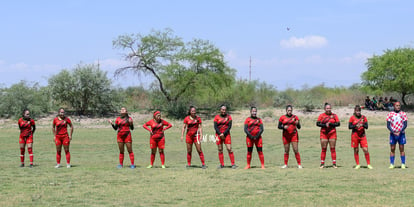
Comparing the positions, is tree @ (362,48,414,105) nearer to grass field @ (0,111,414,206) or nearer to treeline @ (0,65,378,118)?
treeline @ (0,65,378,118)

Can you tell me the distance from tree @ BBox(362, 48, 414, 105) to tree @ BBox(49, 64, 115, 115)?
1002 inches

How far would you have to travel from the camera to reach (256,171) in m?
16.6

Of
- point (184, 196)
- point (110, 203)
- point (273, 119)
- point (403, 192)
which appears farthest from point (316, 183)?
point (273, 119)

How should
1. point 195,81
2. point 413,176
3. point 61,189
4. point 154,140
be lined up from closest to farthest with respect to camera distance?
point 61,189 → point 413,176 → point 154,140 → point 195,81

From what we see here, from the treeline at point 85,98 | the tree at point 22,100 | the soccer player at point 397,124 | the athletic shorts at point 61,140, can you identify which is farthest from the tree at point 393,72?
the athletic shorts at point 61,140

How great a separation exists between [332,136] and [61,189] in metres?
8.40

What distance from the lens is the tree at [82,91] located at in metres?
54.9

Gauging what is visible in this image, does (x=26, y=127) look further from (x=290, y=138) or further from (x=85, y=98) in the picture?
(x=85, y=98)

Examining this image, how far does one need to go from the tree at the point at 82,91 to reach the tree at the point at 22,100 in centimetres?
126

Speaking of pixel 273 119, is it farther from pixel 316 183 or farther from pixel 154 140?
pixel 316 183

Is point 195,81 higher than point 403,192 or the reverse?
higher

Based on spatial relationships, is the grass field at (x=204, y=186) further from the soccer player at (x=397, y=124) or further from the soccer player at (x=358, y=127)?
the soccer player at (x=397, y=124)

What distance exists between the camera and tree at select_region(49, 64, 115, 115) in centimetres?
5488

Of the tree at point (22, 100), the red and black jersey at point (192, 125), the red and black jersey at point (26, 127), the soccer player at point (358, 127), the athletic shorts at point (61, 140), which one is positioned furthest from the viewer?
the tree at point (22, 100)
